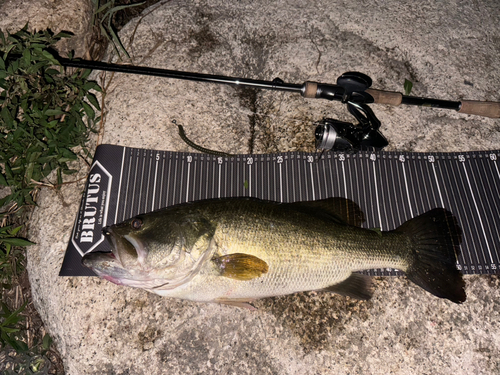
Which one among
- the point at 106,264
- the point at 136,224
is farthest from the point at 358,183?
the point at 106,264

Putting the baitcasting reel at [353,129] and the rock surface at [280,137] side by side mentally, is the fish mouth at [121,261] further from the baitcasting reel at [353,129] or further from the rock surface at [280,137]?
the baitcasting reel at [353,129]

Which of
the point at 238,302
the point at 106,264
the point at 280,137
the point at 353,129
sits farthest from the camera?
the point at 280,137

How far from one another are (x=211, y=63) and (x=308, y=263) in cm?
274

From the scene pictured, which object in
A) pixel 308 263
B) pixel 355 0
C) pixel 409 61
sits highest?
pixel 355 0

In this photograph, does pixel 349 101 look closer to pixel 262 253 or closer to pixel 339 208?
pixel 339 208

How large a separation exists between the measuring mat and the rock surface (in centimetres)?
21

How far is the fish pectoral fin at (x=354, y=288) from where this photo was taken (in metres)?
2.65

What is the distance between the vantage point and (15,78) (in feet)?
10.6

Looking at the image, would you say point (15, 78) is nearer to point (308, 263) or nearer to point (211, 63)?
point (211, 63)

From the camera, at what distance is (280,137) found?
3.48 metres

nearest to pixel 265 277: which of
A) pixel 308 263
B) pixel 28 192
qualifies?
pixel 308 263

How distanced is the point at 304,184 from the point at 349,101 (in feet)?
3.07

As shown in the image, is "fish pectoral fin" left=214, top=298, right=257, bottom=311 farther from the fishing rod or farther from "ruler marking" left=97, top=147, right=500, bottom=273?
the fishing rod

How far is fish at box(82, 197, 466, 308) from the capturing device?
2314 mm
